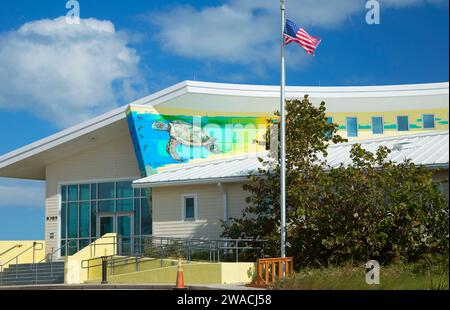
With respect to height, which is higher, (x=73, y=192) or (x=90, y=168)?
(x=90, y=168)

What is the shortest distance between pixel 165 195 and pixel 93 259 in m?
4.38

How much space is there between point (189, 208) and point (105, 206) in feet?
26.5

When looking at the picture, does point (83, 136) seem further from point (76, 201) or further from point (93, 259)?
point (93, 259)

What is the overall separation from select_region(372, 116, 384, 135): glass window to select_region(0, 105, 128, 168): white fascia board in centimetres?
1370

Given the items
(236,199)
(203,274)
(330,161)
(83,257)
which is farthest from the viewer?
(83,257)

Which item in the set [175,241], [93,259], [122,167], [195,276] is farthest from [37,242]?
[195,276]

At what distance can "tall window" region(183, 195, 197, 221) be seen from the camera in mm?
33375

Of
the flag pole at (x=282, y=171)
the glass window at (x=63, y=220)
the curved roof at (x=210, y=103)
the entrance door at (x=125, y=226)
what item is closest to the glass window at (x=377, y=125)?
the curved roof at (x=210, y=103)

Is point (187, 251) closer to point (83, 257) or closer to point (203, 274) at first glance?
point (203, 274)

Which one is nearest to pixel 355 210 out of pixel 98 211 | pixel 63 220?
pixel 98 211

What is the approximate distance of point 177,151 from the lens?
37594 mm

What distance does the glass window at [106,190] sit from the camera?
131 ft

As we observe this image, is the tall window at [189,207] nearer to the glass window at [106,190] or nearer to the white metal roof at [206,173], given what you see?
the white metal roof at [206,173]

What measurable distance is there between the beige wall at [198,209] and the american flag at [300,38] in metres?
8.26
